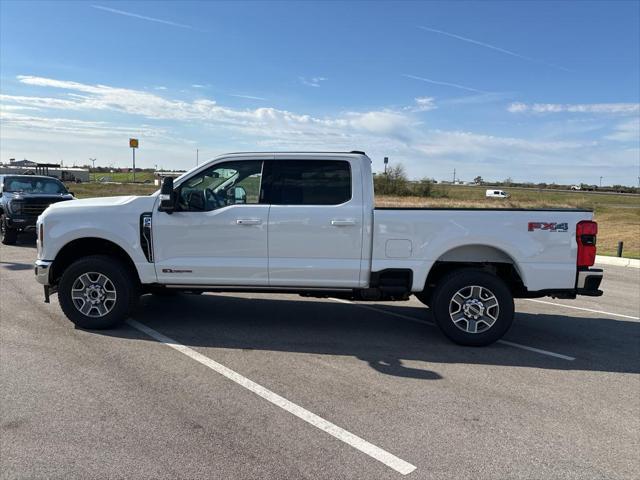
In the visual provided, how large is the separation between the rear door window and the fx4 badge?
6.65 ft

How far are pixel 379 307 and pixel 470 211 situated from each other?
100 inches

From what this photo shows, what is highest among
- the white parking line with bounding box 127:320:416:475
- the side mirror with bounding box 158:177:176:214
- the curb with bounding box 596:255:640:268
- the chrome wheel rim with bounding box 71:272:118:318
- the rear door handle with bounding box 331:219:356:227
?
the side mirror with bounding box 158:177:176:214

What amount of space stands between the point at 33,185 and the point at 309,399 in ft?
44.3

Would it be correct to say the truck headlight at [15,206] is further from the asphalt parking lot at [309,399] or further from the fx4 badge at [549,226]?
the fx4 badge at [549,226]

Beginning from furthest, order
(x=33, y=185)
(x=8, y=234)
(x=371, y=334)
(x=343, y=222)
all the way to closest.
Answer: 1. (x=33, y=185)
2. (x=8, y=234)
3. (x=371, y=334)
4. (x=343, y=222)

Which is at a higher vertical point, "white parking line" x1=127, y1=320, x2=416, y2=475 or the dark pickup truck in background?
the dark pickup truck in background

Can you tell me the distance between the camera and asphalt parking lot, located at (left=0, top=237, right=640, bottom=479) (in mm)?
3186

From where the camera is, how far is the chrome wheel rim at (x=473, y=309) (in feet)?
18.1

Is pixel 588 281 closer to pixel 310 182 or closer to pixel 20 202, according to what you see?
pixel 310 182

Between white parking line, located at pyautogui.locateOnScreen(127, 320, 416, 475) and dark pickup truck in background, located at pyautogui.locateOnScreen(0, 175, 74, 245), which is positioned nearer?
white parking line, located at pyautogui.locateOnScreen(127, 320, 416, 475)

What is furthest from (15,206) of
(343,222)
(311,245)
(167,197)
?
(343,222)

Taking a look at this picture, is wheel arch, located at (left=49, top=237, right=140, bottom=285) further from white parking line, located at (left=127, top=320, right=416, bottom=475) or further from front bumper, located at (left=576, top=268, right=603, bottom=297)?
front bumper, located at (left=576, top=268, right=603, bottom=297)

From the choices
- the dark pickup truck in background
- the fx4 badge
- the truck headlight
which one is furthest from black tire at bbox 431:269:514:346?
the truck headlight

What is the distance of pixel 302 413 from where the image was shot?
3.83m
